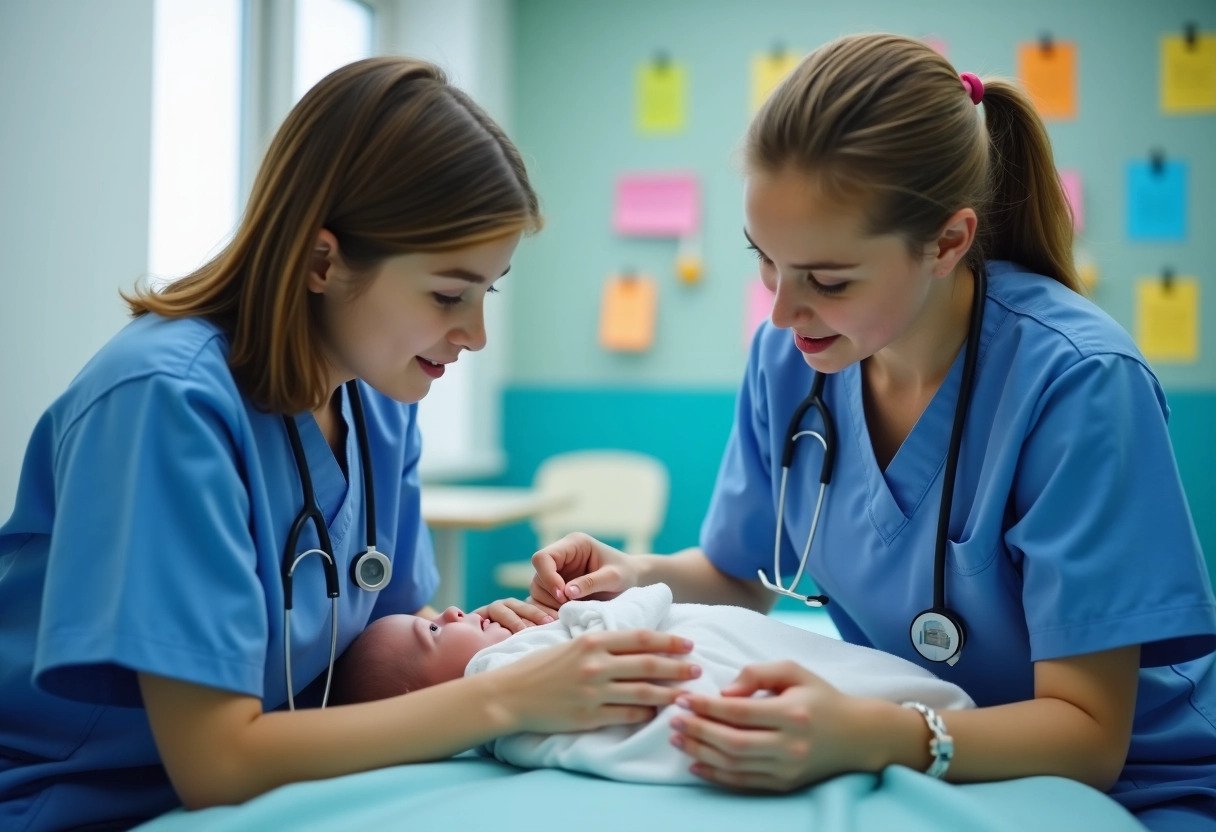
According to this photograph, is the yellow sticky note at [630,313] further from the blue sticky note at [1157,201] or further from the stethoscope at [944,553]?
the stethoscope at [944,553]

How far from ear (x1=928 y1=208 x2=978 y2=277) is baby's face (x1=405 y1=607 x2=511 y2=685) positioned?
0.71m

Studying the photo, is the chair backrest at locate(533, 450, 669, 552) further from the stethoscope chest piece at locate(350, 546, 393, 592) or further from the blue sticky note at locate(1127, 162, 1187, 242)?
the stethoscope chest piece at locate(350, 546, 393, 592)

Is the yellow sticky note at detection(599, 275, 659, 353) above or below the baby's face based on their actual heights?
above

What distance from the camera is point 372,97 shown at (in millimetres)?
1158

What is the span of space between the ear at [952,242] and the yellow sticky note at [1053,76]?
2630 millimetres

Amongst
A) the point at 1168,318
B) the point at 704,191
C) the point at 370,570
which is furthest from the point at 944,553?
the point at 704,191

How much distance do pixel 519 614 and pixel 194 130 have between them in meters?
1.86

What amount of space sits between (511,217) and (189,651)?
1.82ft

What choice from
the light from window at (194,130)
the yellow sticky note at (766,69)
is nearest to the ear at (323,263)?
the light from window at (194,130)

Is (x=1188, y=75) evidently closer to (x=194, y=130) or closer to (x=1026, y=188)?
(x=1026, y=188)

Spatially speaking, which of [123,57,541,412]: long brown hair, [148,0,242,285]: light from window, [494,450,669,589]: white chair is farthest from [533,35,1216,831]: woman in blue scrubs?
[494,450,669,589]: white chair

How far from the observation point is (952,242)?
1.26 m

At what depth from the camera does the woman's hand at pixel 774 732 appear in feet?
3.23

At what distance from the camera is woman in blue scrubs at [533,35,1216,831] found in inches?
41.6
